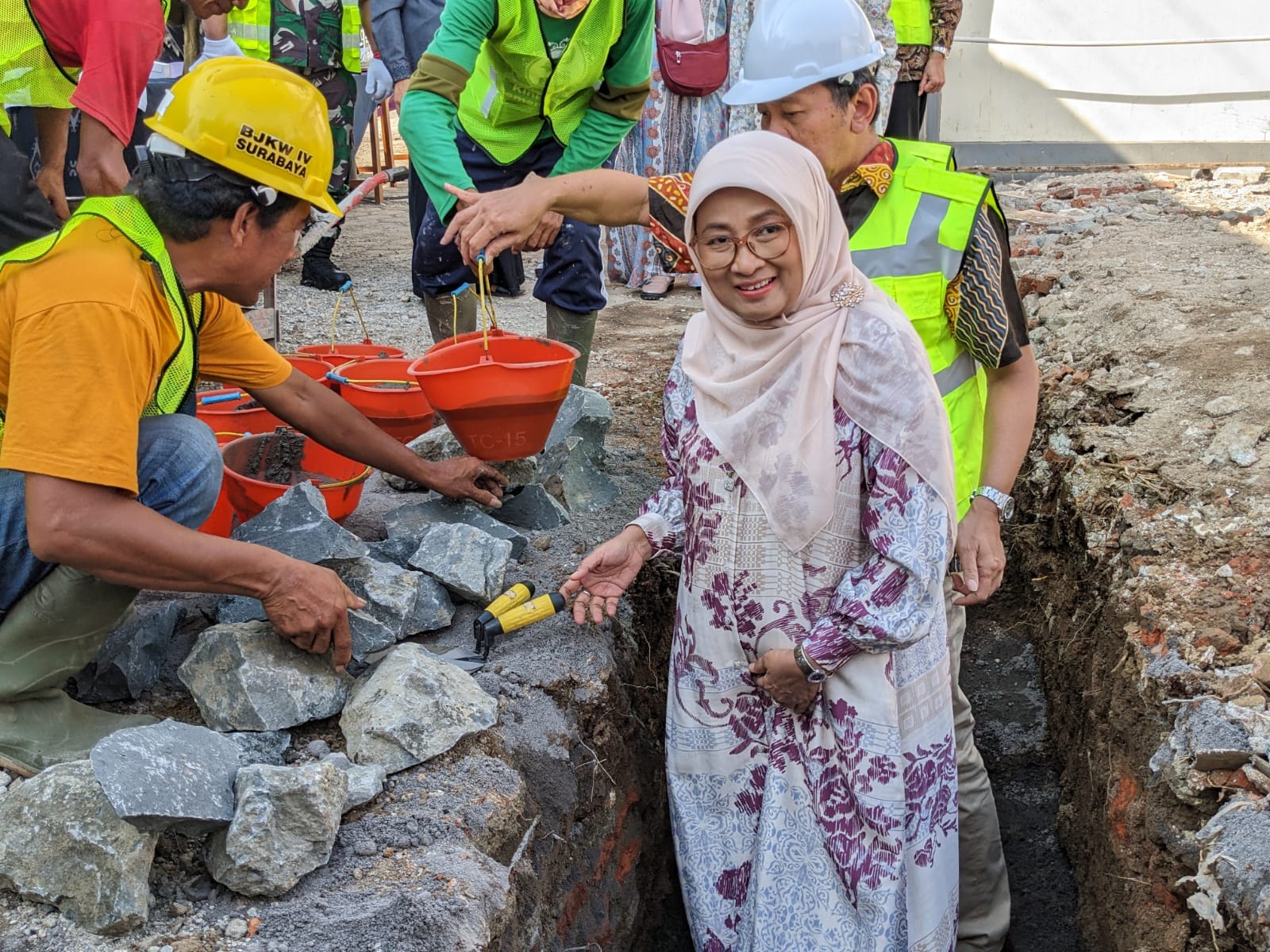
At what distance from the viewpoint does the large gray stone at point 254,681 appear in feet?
8.41

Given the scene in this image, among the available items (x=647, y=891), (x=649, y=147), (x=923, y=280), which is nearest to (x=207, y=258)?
(x=923, y=280)

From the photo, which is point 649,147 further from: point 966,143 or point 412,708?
point 412,708

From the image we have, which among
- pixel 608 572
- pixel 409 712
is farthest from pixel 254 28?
pixel 409 712

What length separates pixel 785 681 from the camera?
235 cm

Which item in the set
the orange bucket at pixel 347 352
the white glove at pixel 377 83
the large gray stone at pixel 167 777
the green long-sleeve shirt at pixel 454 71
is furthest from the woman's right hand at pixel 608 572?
the white glove at pixel 377 83

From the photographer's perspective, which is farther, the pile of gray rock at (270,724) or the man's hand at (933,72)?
the man's hand at (933,72)

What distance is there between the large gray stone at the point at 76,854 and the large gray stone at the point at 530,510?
6.08 feet

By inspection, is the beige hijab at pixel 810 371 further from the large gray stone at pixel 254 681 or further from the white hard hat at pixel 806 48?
the large gray stone at pixel 254 681

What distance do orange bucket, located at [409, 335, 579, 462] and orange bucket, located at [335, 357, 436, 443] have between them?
343 millimetres

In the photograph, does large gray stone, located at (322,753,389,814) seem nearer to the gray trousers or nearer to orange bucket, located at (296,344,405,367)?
the gray trousers

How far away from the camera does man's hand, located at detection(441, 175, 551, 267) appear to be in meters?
2.82

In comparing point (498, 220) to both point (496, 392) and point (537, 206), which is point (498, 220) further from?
point (496, 392)

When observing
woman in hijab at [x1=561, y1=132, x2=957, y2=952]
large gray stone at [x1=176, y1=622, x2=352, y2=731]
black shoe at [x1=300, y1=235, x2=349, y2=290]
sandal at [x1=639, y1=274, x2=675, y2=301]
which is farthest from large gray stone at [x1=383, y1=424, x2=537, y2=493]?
sandal at [x1=639, y1=274, x2=675, y2=301]

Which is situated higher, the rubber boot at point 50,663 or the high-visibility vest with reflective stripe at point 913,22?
the high-visibility vest with reflective stripe at point 913,22
